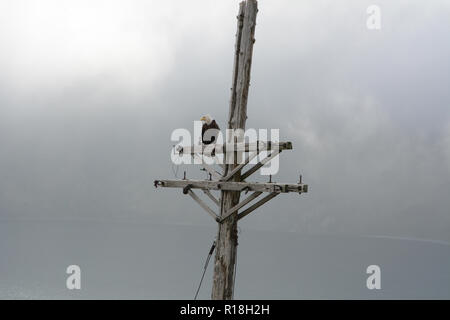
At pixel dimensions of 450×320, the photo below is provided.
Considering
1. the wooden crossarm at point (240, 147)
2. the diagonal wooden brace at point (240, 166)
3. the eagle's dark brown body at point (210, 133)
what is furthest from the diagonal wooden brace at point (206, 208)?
the eagle's dark brown body at point (210, 133)

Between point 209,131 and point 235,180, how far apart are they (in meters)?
1.47

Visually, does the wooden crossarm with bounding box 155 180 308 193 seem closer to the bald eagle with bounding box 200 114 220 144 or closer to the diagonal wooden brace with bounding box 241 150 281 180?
the diagonal wooden brace with bounding box 241 150 281 180

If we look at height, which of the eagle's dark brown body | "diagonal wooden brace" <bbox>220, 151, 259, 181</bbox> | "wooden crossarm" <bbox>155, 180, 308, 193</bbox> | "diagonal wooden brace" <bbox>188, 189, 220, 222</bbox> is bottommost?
"diagonal wooden brace" <bbox>188, 189, 220, 222</bbox>

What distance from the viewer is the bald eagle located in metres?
9.45

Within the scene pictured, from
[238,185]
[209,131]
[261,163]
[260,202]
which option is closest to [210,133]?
[209,131]

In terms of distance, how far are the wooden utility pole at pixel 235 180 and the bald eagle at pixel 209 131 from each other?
266 millimetres

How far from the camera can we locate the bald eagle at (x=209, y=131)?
9.45 meters

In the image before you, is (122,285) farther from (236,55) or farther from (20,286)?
(236,55)

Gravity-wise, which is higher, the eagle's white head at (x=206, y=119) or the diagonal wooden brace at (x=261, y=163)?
the eagle's white head at (x=206, y=119)

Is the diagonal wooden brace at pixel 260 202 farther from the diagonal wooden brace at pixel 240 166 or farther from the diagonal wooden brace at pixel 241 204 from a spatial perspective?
the diagonal wooden brace at pixel 240 166

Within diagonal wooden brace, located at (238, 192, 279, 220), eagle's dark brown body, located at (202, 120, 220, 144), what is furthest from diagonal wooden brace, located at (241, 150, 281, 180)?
eagle's dark brown body, located at (202, 120, 220, 144)

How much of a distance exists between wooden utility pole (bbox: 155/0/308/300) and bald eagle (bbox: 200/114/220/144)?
10.5 inches
